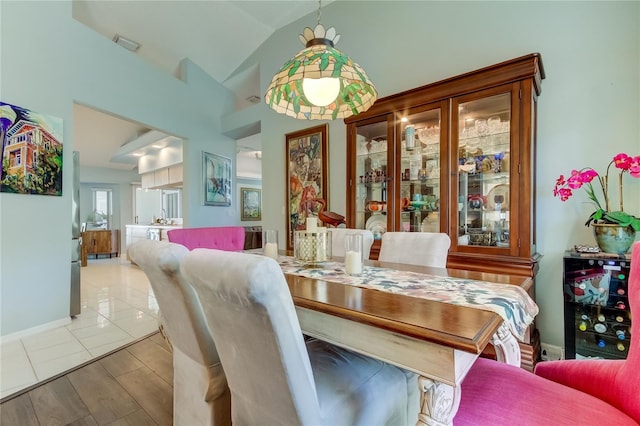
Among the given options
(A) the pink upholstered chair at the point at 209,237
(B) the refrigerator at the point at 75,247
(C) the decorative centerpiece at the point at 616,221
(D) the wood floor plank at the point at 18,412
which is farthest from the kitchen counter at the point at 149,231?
(C) the decorative centerpiece at the point at 616,221

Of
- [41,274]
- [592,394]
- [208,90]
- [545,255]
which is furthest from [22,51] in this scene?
[545,255]

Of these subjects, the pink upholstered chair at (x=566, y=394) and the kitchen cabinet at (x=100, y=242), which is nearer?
the pink upholstered chair at (x=566, y=394)

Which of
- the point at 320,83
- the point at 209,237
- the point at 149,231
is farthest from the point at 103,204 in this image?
the point at 320,83

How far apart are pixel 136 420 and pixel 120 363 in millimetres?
732

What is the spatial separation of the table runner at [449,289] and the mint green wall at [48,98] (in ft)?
8.53

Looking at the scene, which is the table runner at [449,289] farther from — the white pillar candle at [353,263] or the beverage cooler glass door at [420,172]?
the beverage cooler glass door at [420,172]

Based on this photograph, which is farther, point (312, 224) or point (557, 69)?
point (557, 69)

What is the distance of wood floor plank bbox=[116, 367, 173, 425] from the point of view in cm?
155

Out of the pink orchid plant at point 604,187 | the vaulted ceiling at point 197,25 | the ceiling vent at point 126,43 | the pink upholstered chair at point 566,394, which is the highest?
the vaulted ceiling at point 197,25

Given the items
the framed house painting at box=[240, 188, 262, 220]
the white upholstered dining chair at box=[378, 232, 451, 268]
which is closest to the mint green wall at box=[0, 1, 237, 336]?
the white upholstered dining chair at box=[378, 232, 451, 268]

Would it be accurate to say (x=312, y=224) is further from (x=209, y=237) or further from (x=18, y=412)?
(x=18, y=412)

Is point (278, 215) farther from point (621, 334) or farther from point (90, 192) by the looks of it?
point (90, 192)

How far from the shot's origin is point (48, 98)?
2730 mm

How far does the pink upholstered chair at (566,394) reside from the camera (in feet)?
2.62
